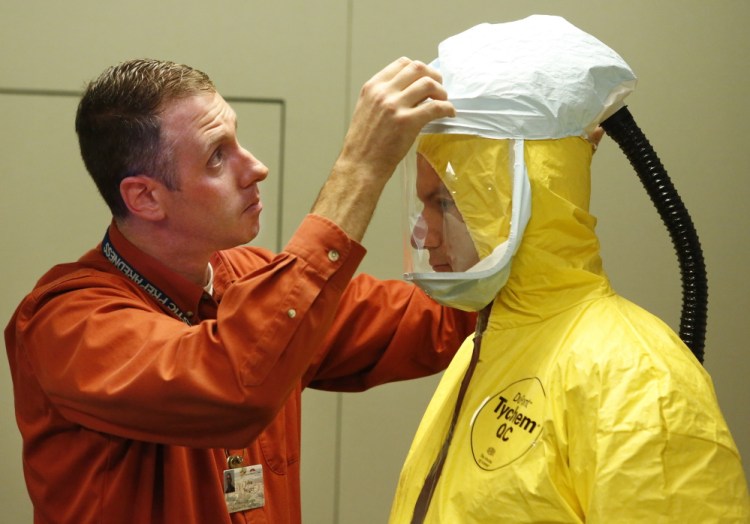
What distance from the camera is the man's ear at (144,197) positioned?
5.10ft

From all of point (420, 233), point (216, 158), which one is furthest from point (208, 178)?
point (420, 233)

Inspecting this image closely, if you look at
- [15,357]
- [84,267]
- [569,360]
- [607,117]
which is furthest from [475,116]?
[15,357]

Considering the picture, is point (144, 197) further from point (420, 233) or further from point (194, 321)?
point (420, 233)

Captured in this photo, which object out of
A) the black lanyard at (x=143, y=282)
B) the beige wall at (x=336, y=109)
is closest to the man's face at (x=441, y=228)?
the black lanyard at (x=143, y=282)

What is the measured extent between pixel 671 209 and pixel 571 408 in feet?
1.34

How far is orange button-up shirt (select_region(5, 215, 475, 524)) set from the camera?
4.13 ft

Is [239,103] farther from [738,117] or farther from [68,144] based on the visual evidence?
[738,117]

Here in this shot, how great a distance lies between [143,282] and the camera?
1593 mm

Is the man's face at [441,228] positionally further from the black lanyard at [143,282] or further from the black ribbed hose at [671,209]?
the black lanyard at [143,282]

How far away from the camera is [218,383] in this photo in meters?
1.26

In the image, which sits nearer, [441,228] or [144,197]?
[441,228]

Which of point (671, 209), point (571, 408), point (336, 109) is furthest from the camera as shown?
point (336, 109)

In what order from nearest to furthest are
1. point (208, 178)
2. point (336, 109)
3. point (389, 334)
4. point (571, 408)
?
point (571, 408), point (208, 178), point (389, 334), point (336, 109)

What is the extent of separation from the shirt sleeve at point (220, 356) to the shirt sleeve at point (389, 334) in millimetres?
473
